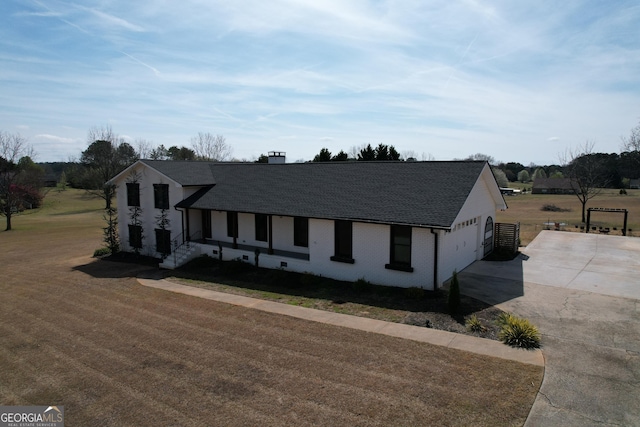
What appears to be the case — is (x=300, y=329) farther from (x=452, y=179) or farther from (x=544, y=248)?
(x=544, y=248)

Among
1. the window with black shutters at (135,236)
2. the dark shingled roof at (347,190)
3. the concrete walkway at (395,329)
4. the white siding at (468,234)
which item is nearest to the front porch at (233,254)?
the dark shingled roof at (347,190)

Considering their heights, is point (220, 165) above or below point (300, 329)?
above

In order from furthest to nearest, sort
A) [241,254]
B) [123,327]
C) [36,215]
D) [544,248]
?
[36,215]
[544,248]
[241,254]
[123,327]

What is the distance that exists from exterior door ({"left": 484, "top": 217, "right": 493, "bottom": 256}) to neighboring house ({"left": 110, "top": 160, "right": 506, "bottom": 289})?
6 centimetres

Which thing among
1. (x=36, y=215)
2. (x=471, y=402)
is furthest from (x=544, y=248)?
(x=36, y=215)

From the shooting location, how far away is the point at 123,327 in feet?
45.5

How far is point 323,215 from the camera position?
18828mm

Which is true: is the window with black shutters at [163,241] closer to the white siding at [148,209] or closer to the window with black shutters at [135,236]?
the white siding at [148,209]

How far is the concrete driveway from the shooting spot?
329 inches

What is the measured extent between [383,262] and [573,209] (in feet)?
167

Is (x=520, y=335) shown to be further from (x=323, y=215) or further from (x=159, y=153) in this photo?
(x=159, y=153)

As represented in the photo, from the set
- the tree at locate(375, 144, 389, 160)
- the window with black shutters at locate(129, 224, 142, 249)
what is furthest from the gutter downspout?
the tree at locate(375, 144, 389, 160)

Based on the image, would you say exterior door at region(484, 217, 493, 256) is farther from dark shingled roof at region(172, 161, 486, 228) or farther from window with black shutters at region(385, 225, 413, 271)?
window with black shutters at region(385, 225, 413, 271)

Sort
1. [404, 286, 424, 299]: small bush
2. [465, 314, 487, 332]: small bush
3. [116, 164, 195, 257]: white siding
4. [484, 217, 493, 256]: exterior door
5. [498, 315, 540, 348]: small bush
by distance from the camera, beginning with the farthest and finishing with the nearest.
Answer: [116, 164, 195, 257]: white siding
[484, 217, 493, 256]: exterior door
[404, 286, 424, 299]: small bush
[465, 314, 487, 332]: small bush
[498, 315, 540, 348]: small bush
